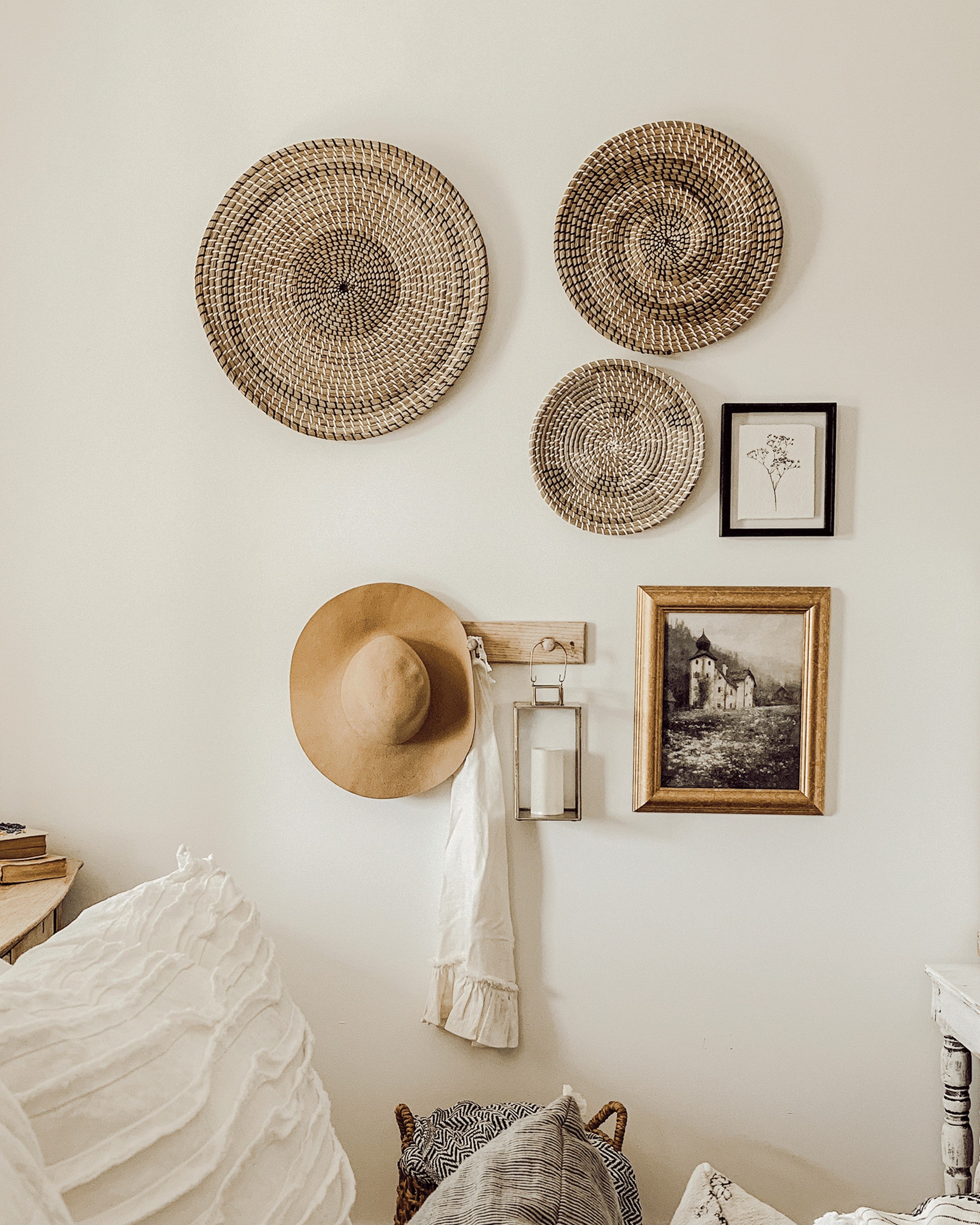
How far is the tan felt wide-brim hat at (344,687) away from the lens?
6.05 ft

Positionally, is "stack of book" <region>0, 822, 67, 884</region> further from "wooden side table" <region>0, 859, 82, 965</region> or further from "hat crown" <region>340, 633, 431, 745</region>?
"hat crown" <region>340, 633, 431, 745</region>

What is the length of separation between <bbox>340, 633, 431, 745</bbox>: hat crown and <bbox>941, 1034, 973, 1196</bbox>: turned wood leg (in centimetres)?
126

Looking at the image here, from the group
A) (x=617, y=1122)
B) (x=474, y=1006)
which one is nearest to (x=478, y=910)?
(x=474, y=1006)

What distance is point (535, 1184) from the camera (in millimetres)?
639

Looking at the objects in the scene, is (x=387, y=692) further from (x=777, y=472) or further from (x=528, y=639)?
(x=777, y=472)

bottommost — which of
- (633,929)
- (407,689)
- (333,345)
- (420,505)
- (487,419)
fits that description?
(633,929)

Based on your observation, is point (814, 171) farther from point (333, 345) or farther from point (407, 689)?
point (407, 689)

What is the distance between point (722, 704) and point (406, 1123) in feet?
3.40

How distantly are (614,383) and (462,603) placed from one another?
1.82 feet

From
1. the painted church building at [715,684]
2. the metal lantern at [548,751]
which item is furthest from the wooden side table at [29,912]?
the painted church building at [715,684]

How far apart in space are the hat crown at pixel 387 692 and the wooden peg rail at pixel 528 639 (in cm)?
16

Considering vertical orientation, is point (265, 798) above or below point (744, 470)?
below

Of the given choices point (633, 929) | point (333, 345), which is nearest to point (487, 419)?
point (333, 345)

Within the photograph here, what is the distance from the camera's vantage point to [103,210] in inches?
74.8
